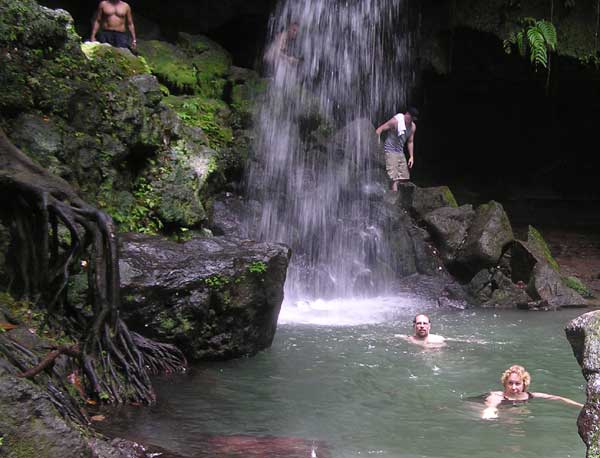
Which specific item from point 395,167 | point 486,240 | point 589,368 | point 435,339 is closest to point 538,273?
point 486,240

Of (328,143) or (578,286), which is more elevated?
(328,143)

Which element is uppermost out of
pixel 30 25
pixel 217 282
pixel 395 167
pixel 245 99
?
pixel 245 99

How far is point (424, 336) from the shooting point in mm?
8984

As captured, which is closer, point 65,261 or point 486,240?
point 65,261

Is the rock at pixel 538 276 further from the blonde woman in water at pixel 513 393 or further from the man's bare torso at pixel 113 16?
the man's bare torso at pixel 113 16

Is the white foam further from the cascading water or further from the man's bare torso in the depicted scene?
the man's bare torso

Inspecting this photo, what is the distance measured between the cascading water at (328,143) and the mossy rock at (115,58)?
327 centimetres

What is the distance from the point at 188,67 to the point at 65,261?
8.76 meters

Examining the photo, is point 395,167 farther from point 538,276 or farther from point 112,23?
point 112,23

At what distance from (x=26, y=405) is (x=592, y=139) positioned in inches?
796

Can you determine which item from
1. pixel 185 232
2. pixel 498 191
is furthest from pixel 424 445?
pixel 498 191

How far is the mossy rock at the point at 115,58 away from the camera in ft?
32.2

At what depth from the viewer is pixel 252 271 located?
787 centimetres

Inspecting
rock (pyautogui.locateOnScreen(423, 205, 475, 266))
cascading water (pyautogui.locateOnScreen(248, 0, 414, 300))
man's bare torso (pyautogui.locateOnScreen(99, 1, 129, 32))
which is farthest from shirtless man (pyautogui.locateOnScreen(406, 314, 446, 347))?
man's bare torso (pyautogui.locateOnScreen(99, 1, 129, 32))
